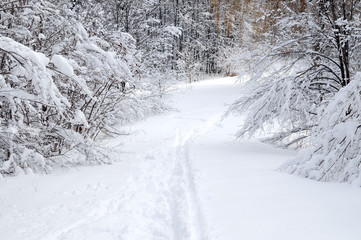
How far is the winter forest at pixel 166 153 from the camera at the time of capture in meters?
2.84

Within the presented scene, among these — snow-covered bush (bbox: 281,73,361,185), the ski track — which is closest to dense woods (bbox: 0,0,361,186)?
snow-covered bush (bbox: 281,73,361,185)

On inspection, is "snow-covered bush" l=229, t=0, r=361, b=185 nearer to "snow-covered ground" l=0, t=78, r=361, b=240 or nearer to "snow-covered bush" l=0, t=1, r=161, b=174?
"snow-covered ground" l=0, t=78, r=361, b=240

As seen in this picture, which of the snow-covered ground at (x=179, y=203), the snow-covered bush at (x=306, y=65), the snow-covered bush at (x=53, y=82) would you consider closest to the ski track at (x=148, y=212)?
the snow-covered ground at (x=179, y=203)

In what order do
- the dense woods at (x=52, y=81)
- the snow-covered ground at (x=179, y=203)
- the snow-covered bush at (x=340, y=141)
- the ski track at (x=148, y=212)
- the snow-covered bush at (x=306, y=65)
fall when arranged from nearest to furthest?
the snow-covered ground at (x=179, y=203) < the ski track at (x=148, y=212) < the dense woods at (x=52, y=81) < the snow-covered bush at (x=340, y=141) < the snow-covered bush at (x=306, y=65)

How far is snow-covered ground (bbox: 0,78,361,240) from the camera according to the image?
272 centimetres

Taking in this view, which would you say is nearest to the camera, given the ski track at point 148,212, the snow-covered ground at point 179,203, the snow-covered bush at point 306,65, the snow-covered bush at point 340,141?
the snow-covered ground at point 179,203

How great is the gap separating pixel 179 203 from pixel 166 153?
2.88 metres

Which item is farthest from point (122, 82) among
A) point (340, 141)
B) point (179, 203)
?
point (340, 141)

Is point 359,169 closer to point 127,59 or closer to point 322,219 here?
point 322,219

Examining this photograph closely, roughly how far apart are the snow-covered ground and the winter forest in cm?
2

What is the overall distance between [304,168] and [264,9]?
17.0 feet

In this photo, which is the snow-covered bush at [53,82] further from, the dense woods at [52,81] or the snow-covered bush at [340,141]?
the snow-covered bush at [340,141]

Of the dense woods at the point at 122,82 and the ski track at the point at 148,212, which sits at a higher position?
the dense woods at the point at 122,82

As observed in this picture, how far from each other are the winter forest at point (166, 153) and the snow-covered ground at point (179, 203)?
0.02 m
